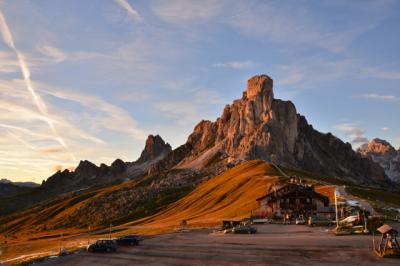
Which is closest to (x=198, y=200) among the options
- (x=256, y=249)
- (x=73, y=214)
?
(x=73, y=214)

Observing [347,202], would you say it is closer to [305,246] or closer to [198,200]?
[305,246]

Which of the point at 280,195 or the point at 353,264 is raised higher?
the point at 280,195

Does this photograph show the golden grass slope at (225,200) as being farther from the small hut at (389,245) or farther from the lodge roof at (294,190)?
the small hut at (389,245)

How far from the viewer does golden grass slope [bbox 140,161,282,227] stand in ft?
388

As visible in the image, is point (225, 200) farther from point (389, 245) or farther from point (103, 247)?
point (389, 245)

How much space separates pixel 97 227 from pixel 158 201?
3131 centimetres

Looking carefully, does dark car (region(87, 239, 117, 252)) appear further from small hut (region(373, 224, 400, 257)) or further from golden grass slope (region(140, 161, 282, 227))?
golden grass slope (region(140, 161, 282, 227))

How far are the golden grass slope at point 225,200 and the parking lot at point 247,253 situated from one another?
161 feet

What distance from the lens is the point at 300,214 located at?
9869 centimetres

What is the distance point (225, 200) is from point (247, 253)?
94010 mm

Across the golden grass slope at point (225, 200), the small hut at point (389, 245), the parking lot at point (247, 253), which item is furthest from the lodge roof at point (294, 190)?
the small hut at point (389, 245)

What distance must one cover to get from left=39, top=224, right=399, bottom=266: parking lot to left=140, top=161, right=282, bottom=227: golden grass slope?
49026 millimetres

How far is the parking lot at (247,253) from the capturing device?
41969 millimetres

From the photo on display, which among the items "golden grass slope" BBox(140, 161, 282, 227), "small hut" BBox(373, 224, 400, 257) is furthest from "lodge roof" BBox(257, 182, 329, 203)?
"small hut" BBox(373, 224, 400, 257)
